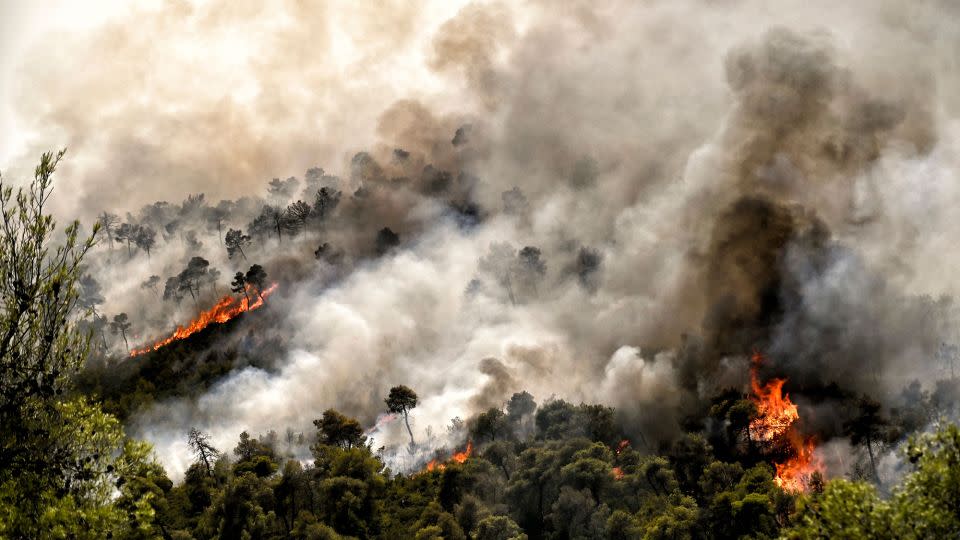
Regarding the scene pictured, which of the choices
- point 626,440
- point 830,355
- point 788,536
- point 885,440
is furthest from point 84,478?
point 830,355

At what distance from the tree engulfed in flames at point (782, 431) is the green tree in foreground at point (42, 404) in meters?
127

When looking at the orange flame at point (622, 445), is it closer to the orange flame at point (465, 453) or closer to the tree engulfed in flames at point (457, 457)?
the tree engulfed in flames at point (457, 457)

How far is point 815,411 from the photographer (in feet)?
504

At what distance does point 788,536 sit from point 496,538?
273 feet

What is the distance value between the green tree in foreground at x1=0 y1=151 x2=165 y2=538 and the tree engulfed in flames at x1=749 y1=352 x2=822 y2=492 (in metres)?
127

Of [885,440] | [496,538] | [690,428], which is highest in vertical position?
[690,428]

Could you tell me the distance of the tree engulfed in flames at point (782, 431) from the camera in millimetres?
141250

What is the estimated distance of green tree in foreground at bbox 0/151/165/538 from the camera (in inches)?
1162

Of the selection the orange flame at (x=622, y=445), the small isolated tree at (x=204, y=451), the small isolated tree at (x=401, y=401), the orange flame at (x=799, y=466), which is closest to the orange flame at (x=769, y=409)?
the orange flame at (x=799, y=466)

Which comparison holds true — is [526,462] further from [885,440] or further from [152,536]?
[152,536]

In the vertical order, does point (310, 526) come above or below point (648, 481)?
below

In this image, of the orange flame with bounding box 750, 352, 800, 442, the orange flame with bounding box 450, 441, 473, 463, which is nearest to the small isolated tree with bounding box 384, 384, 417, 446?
the orange flame with bounding box 450, 441, 473, 463

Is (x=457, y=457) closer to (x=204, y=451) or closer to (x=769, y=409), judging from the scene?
(x=204, y=451)

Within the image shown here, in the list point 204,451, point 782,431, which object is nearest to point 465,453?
point 204,451
